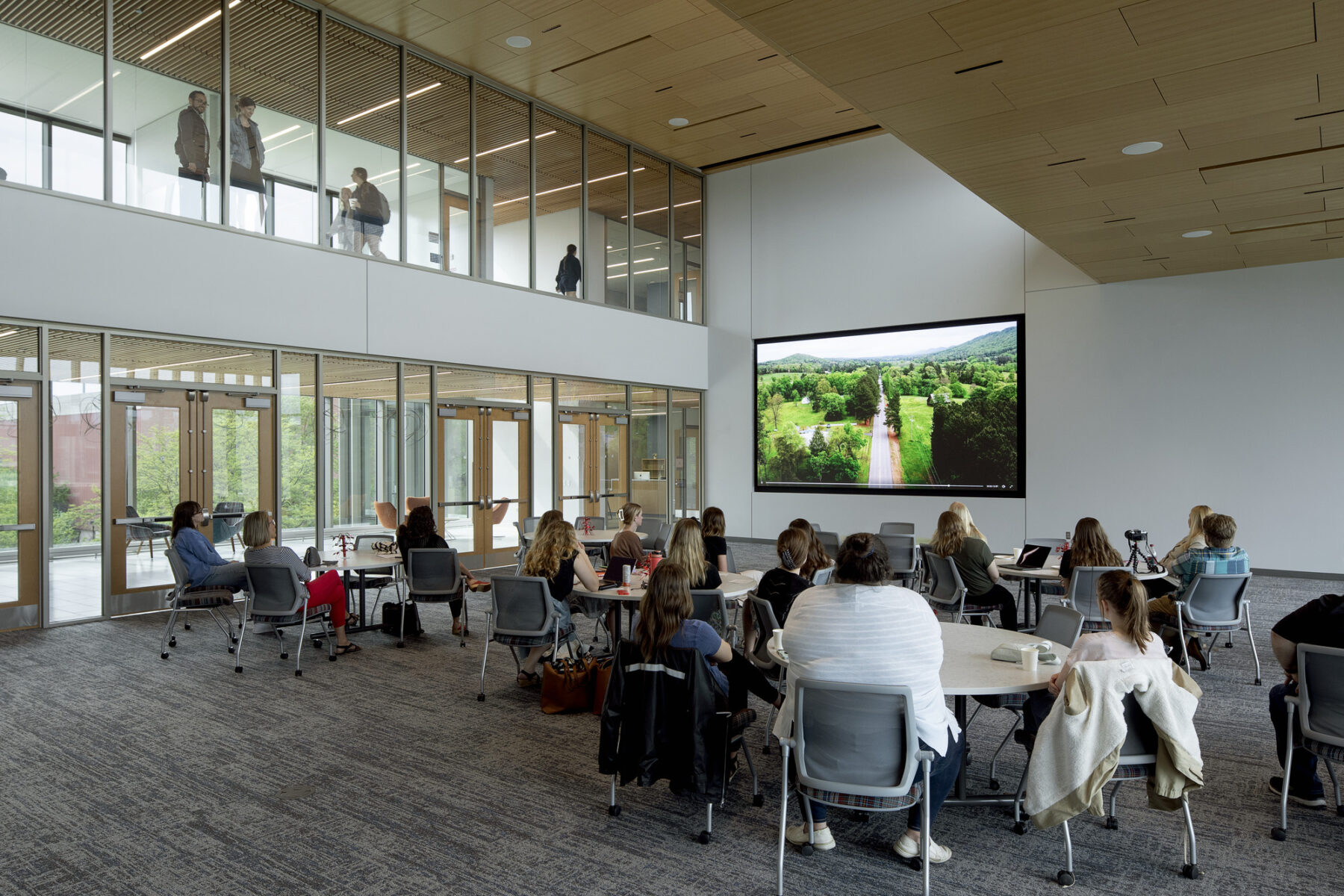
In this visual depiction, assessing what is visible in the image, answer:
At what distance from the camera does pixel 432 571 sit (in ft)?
23.4

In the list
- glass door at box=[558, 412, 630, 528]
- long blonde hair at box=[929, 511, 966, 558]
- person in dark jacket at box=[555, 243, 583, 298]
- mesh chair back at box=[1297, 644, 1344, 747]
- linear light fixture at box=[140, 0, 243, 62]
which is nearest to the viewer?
mesh chair back at box=[1297, 644, 1344, 747]

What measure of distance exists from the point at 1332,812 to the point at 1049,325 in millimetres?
9591

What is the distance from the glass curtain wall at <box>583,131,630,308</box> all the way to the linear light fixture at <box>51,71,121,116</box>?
670 centimetres

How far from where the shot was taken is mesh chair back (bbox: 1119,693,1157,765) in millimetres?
3271

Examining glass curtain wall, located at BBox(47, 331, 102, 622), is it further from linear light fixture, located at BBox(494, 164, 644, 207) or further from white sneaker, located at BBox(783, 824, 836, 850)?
white sneaker, located at BBox(783, 824, 836, 850)

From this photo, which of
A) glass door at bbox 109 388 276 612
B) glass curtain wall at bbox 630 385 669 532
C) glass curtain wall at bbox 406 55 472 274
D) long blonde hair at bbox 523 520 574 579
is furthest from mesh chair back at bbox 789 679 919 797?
glass curtain wall at bbox 630 385 669 532

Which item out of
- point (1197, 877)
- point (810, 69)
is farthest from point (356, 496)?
point (1197, 877)

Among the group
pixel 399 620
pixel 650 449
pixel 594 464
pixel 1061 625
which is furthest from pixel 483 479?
pixel 1061 625

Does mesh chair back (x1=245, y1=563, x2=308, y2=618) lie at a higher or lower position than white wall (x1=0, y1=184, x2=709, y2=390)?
lower

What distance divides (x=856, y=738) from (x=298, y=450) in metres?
8.45

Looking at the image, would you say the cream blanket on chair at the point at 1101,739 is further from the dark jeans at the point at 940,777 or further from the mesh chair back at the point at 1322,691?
the mesh chair back at the point at 1322,691

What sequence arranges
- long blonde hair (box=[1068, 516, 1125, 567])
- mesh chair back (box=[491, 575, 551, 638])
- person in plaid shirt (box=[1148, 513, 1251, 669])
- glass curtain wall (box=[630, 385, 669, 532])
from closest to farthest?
mesh chair back (box=[491, 575, 551, 638])
person in plaid shirt (box=[1148, 513, 1251, 669])
long blonde hair (box=[1068, 516, 1125, 567])
glass curtain wall (box=[630, 385, 669, 532])

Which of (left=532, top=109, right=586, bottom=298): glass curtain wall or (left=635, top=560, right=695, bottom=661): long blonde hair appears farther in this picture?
(left=532, top=109, right=586, bottom=298): glass curtain wall

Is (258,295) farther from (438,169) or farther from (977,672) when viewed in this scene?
(977,672)
